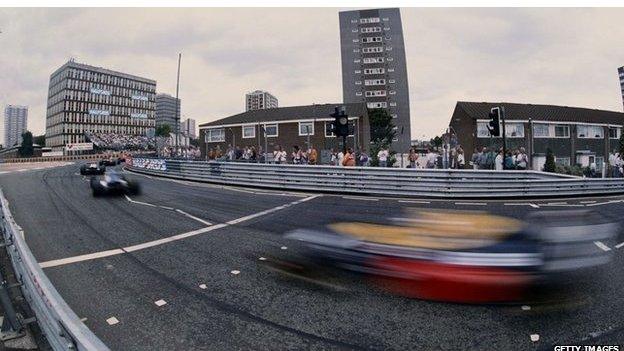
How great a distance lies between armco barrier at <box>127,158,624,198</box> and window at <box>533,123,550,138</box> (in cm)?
2731

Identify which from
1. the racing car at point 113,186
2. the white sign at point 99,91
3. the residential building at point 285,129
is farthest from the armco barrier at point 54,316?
the white sign at point 99,91

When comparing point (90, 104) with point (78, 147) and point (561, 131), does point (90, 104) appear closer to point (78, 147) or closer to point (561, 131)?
point (78, 147)

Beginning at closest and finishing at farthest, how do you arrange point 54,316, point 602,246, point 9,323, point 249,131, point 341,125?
point 54,316
point 9,323
point 602,246
point 341,125
point 249,131

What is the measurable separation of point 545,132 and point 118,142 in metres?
118

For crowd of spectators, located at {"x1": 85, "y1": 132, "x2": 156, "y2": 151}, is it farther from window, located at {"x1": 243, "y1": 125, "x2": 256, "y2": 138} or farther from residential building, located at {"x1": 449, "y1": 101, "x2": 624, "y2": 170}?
residential building, located at {"x1": 449, "y1": 101, "x2": 624, "y2": 170}

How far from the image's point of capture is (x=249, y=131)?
43.6m

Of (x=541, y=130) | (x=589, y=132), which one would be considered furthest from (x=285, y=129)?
(x=589, y=132)

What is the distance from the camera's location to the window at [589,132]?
38650mm

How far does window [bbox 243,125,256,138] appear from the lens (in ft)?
142

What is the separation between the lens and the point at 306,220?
7.94m

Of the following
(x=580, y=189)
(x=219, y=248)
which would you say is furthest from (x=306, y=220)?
(x=580, y=189)

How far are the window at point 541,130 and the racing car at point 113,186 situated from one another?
39956 mm

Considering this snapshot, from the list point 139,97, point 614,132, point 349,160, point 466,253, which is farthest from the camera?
point 139,97

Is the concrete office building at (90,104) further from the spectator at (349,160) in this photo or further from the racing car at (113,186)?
the spectator at (349,160)
